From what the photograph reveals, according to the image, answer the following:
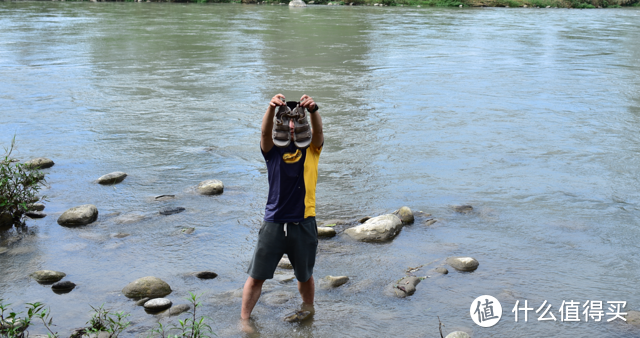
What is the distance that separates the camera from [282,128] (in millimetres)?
3812

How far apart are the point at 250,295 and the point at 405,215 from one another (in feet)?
7.97

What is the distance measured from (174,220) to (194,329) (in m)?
2.67

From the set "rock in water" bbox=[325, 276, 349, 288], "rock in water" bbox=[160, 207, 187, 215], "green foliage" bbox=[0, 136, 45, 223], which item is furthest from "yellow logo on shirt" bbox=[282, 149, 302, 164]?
"green foliage" bbox=[0, 136, 45, 223]

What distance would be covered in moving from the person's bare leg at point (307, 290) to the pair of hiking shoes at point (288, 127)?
105cm

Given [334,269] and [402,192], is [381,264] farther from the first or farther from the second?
[402,192]

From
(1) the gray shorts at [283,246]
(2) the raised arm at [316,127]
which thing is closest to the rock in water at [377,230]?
(1) the gray shorts at [283,246]

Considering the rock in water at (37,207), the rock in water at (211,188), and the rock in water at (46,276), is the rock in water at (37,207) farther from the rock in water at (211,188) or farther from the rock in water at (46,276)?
the rock in water at (211,188)

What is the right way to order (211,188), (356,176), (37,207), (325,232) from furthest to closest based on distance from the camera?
(356,176), (211,188), (37,207), (325,232)

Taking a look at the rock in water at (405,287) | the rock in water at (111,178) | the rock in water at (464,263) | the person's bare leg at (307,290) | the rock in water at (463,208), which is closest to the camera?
the person's bare leg at (307,290)

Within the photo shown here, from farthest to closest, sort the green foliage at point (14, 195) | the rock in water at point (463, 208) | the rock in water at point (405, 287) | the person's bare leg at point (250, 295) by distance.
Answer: the rock in water at point (463, 208)
the green foliage at point (14, 195)
the rock in water at point (405, 287)
the person's bare leg at point (250, 295)

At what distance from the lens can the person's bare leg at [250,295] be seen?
4.08 m

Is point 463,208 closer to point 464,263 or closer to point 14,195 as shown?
point 464,263

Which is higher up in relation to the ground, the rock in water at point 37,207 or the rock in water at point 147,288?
the rock in water at point 37,207

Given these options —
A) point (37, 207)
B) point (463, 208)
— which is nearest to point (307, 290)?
point (463, 208)
